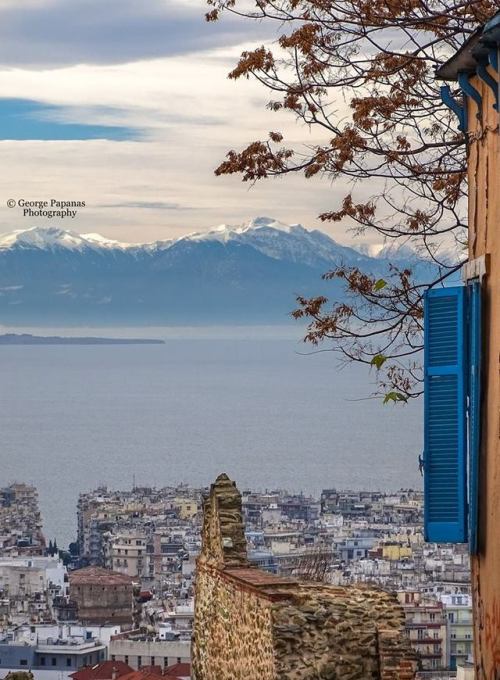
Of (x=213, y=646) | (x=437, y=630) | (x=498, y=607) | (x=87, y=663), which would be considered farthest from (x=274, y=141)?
(x=87, y=663)

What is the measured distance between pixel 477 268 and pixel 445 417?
0.79 m

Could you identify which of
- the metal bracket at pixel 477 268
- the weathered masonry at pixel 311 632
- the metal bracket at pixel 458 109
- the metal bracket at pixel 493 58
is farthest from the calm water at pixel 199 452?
the metal bracket at pixel 493 58

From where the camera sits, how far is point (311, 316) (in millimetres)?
13070

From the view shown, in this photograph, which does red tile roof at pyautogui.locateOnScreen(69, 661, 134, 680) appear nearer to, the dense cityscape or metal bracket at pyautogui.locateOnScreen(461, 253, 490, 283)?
the dense cityscape

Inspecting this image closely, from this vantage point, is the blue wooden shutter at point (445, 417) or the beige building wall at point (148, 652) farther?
the beige building wall at point (148, 652)

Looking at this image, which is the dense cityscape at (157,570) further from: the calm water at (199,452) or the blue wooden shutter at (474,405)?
the blue wooden shutter at (474,405)

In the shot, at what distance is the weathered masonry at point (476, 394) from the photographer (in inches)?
327

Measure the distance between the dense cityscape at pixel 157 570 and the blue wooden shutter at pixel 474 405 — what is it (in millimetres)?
17746

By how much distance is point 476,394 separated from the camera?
8422mm

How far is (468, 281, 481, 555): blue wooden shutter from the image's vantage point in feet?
27.6

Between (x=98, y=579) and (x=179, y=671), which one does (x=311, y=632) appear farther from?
(x=98, y=579)

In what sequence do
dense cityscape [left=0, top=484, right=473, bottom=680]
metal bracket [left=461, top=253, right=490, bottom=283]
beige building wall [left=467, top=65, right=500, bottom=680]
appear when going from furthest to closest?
1. dense cityscape [left=0, top=484, right=473, bottom=680]
2. metal bracket [left=461, top=253, right=490, bottom=283]
3. beige building wall [left=467, top=65, right=500, bottom=680]

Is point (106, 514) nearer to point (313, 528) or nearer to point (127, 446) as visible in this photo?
point (313, 528)

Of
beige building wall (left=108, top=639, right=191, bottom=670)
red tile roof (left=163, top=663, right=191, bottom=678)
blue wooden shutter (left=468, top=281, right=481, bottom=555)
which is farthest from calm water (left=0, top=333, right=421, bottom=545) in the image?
blue wooden shutter (left=468, top=281, right=481, bottom=555)
